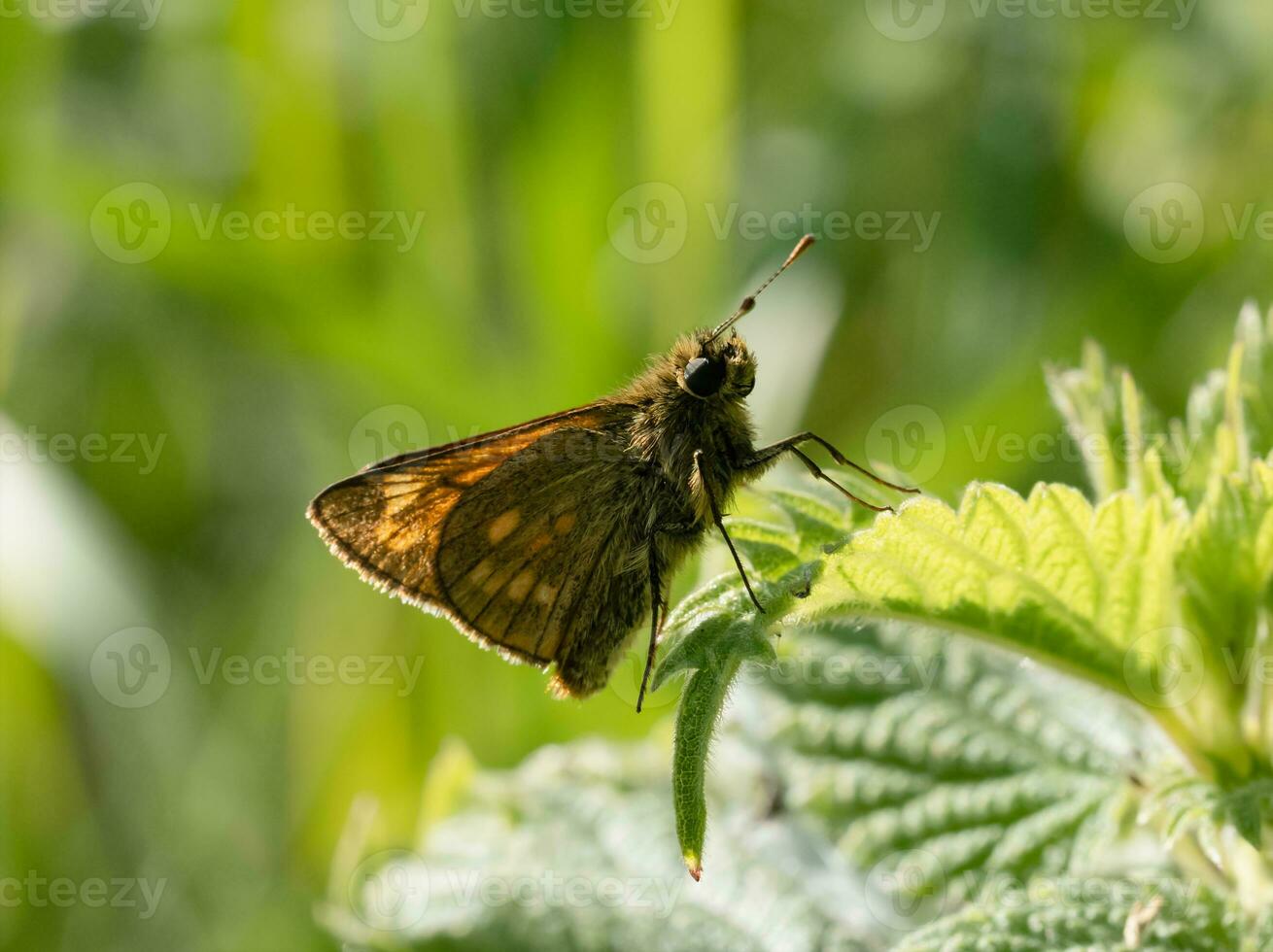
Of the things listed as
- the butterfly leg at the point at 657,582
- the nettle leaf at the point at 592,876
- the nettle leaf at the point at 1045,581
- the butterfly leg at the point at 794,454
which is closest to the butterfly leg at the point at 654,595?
the butterfly leg at the point at 657,582

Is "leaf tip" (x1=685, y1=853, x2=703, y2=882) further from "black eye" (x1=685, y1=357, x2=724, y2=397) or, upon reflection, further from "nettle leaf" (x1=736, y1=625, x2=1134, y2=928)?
"black eye" (x1=685, y1=357, x2=724, y2=397)

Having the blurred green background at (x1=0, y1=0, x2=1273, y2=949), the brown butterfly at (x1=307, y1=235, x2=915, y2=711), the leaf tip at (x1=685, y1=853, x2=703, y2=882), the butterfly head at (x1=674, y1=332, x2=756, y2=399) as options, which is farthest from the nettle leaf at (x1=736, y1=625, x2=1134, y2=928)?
the blurred green background at (x1=0, y1=0, x2=1273, y2=949)

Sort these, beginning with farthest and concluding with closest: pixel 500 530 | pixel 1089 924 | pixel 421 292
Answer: pixel 421 292, pixel 500 530, pixel 1089 924

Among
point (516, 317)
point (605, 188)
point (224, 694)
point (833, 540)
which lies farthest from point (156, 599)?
point (833, 540)

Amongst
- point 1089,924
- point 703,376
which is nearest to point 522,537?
point 703,376

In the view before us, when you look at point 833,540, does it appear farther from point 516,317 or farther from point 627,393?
point 516,317

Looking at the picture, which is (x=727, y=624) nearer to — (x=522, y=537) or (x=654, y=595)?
(x=654, y=595)
